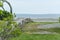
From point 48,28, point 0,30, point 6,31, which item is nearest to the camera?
point 0,30

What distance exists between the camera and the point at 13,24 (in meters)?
5.41

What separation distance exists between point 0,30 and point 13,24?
0.63m

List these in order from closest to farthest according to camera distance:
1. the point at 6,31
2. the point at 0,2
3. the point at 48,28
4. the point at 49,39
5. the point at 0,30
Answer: the point at 0,2, the point at 0,30, the point at 6,31, the point at 49,39, the point at 48,28

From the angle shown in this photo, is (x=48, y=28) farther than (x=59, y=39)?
Yes

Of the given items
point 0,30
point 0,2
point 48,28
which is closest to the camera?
point 0,2

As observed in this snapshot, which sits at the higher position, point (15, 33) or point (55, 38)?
point (15, 33)

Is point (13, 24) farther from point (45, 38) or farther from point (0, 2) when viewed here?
point (45, 38)

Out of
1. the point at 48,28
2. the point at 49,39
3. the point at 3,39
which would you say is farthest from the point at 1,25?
the point at 48,28

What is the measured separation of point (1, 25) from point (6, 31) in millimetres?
363

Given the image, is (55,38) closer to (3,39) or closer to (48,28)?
(48,28)

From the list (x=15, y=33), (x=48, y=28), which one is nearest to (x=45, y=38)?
(x=48, y=28)

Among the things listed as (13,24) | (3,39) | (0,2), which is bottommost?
(3,39)

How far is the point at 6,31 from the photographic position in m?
5.33

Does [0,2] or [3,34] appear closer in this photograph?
[0,2]
